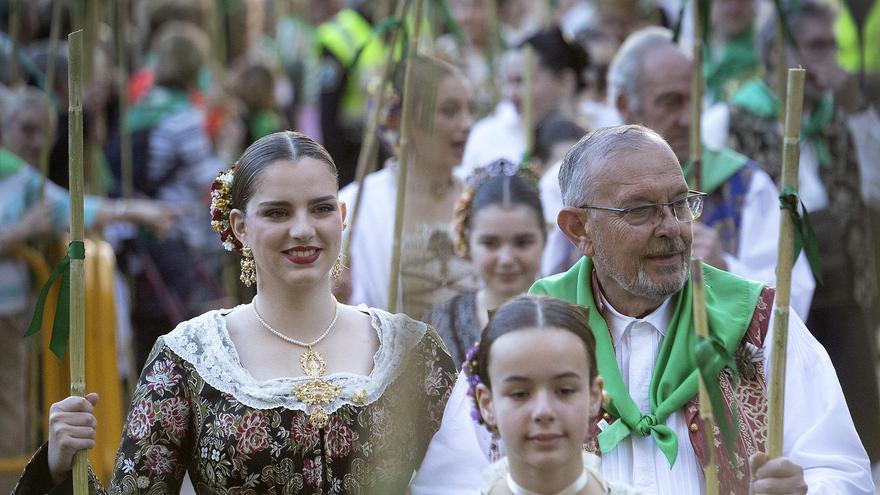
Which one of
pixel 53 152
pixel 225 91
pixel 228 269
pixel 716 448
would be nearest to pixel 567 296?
pixel 716 448

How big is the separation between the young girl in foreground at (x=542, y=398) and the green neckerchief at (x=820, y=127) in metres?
3.47

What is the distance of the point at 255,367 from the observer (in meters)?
3.96

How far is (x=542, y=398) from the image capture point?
329 cm

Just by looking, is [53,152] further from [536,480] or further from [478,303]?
[536,480]

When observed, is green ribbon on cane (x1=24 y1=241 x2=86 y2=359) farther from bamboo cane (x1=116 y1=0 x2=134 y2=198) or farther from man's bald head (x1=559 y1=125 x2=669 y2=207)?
bamboo cane (x1=116 y1=0 x2=134 y2=198)

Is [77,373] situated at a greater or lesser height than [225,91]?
lesser

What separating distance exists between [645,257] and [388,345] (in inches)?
27.3

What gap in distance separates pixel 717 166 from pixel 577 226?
1.89 m

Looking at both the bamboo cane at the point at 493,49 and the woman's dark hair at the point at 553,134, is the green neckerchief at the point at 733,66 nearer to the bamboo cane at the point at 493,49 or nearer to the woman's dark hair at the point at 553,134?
the woman's dark hair at the point at 553,134

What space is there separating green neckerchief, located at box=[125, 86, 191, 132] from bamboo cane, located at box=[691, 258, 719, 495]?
16.7 feet

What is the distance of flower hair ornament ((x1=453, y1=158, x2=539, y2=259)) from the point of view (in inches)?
229

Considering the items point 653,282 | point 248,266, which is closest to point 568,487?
point 653,282

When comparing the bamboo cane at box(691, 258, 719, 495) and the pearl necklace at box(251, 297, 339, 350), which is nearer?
the bamboo cane at box(691, 258, 719, 495)

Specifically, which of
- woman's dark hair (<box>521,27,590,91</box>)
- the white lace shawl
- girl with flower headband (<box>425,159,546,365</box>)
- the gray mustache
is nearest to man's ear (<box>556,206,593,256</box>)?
the gray mustache
